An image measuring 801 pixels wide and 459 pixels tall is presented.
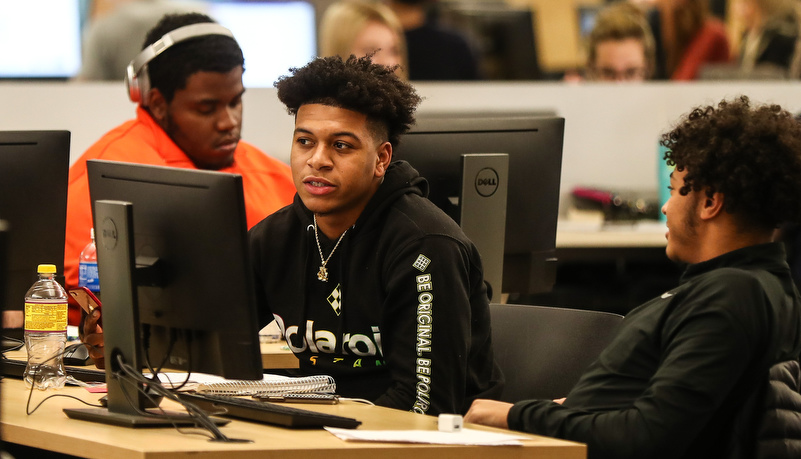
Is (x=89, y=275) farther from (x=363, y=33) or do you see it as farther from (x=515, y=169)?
(x=363, y=33)

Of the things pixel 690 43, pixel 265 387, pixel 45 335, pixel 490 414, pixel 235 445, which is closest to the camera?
pixel 235 445

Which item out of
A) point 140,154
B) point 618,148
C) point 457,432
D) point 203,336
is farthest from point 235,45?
point 618,148

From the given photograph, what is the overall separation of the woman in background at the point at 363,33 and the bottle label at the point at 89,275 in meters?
1.92


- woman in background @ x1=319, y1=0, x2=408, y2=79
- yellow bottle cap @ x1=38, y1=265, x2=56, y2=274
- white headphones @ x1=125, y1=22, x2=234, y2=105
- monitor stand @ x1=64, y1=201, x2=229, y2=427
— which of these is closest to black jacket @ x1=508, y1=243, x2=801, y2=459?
monitor stand @ x1=64, y1=201, x2=229, y2=427

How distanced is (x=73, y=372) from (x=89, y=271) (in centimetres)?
50

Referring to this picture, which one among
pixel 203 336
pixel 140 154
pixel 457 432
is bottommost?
pixel 457 432

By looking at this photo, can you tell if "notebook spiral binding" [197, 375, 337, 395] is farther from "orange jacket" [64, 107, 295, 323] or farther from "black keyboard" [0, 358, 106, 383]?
"orange jacket" [64, 107, 295, 323]

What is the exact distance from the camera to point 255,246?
234 cm

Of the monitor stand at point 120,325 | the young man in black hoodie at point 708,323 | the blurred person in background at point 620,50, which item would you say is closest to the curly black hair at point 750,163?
the young man in black hoodie at point 708,323

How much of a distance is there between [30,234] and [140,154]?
88 centimetres

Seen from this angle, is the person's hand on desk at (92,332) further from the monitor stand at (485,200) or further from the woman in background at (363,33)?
the woman in background at (363,33)

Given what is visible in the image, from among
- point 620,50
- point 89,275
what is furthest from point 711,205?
point 620,50

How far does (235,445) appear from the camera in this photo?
1.61m

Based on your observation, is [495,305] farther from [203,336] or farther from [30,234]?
[30,234]
